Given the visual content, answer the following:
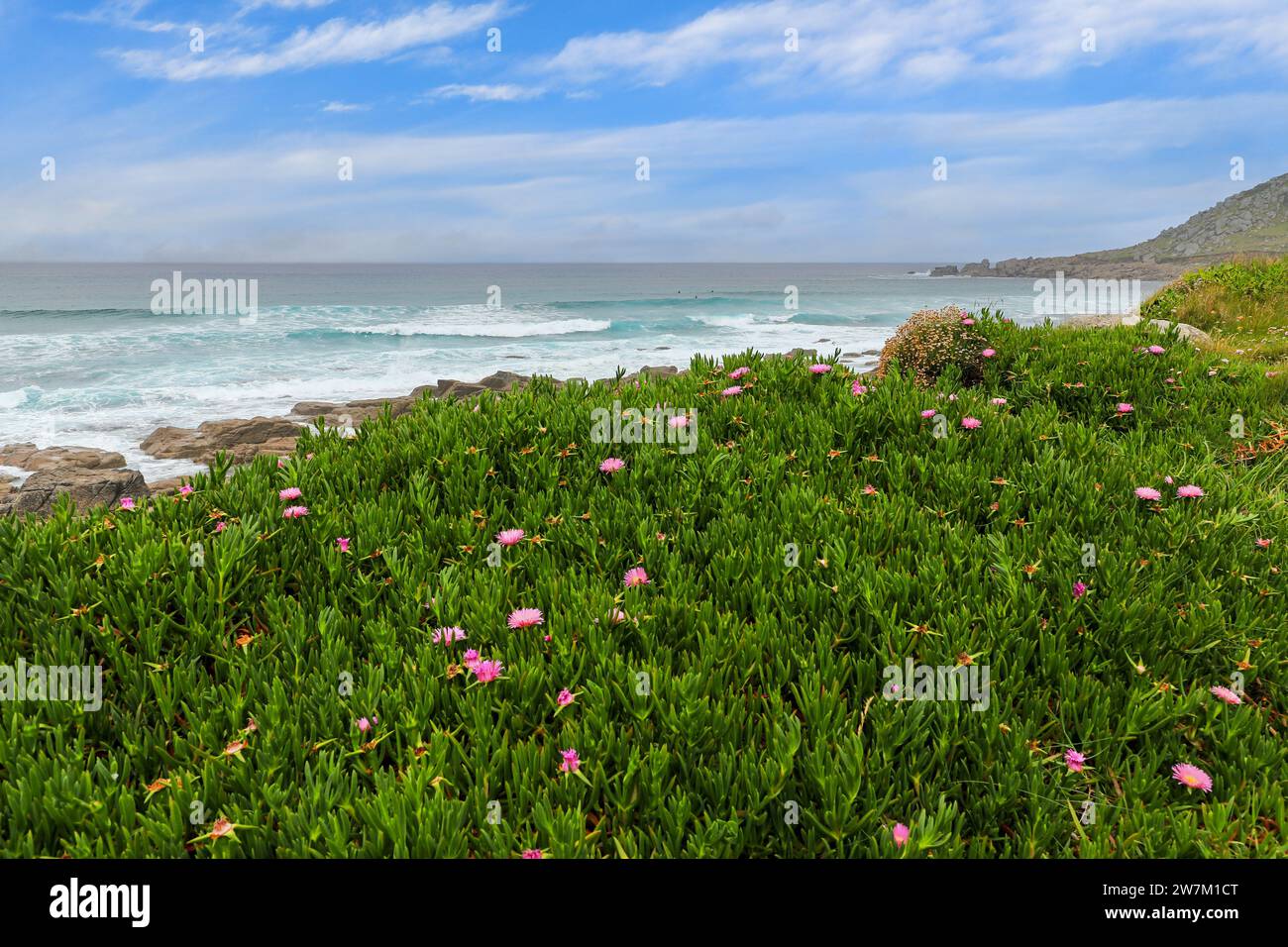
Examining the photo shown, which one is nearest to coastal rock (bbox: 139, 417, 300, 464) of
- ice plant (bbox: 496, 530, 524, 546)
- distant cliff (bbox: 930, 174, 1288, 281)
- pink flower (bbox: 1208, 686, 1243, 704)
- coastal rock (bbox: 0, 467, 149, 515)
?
coastal rock (bbox: 0, 467, 149, 515)

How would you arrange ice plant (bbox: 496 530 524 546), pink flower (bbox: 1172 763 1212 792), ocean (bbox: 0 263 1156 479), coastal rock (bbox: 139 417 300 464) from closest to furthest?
pink flower (bbox: 1172 763 1212 792) < ice plant (bbox: 496 530 524 546) < coastal rock (bbox: 139 417 300 464) < ocean (bbox: 0 263 1156 479)

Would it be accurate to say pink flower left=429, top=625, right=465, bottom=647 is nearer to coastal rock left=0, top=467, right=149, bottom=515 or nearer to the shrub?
the shrub

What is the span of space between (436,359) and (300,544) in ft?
79.2

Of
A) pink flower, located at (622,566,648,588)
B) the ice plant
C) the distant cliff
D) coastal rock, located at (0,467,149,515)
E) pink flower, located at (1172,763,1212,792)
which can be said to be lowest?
pink flower, located at (1172,763,1212,792)

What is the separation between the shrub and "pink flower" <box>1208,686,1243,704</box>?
4567 mm

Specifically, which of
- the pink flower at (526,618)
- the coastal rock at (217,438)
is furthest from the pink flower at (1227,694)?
the coastal rock at (217,438)

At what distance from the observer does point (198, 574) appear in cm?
300

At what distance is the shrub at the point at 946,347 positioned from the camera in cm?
703

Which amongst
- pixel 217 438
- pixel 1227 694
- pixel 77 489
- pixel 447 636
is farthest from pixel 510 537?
pixel 217 438

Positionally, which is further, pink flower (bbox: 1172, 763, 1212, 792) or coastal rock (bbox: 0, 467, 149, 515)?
coastal rock (bbox: 0, 467, 149, 515)

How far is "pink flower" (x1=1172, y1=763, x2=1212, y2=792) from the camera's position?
210cm

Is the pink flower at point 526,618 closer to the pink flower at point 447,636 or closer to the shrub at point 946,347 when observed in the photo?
the pink flower at point 447,636

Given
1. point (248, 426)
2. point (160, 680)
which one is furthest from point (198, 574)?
point (248, 426)

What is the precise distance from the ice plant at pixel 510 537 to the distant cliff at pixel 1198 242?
11718cm
